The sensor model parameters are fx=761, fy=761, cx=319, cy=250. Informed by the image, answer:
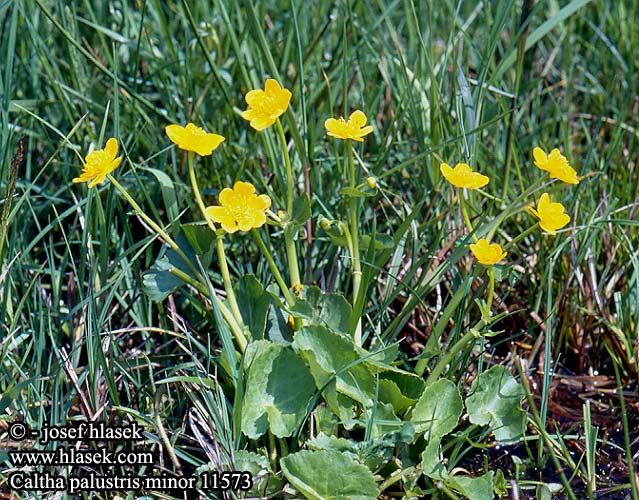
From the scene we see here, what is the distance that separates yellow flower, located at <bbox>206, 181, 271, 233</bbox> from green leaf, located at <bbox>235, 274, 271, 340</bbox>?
0.59 ft

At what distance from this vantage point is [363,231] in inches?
82.1

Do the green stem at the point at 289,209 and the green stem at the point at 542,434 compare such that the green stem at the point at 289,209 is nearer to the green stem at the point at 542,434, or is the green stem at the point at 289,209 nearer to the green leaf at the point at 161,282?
the green leaf at the point at 161,282

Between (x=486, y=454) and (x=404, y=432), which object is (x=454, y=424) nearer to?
(x=404, y=432)

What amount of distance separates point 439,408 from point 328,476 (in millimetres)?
275

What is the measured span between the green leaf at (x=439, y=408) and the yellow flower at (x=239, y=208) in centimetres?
49

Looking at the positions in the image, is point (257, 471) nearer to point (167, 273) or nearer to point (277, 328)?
point (277, 328)

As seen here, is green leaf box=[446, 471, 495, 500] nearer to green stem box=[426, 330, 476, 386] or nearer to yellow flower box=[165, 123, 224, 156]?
green stem box=[426, 330, 476, 386]

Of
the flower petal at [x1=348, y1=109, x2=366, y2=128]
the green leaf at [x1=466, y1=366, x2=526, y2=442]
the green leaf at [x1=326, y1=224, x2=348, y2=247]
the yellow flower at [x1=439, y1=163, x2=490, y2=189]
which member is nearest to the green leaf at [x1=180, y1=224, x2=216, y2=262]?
the green leaf at [x1=326, y1=224, x2=348, y2=247]

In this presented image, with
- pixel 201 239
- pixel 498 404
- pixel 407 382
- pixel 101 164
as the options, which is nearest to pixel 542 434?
pixel 498 404

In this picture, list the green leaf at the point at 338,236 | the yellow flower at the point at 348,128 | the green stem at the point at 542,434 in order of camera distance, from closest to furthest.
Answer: the green stem at the point at 542,434, the yellow flower at the point at 348,128, the green leaf at the point at 338,236

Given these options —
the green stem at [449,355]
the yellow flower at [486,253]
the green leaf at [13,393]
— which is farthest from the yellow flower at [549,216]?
the green leaf at [13,393]

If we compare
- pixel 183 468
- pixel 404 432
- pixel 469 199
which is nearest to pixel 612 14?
pixel 469 199

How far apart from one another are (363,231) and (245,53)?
84 cm

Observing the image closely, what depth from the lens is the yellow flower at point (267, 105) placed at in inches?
60.4
